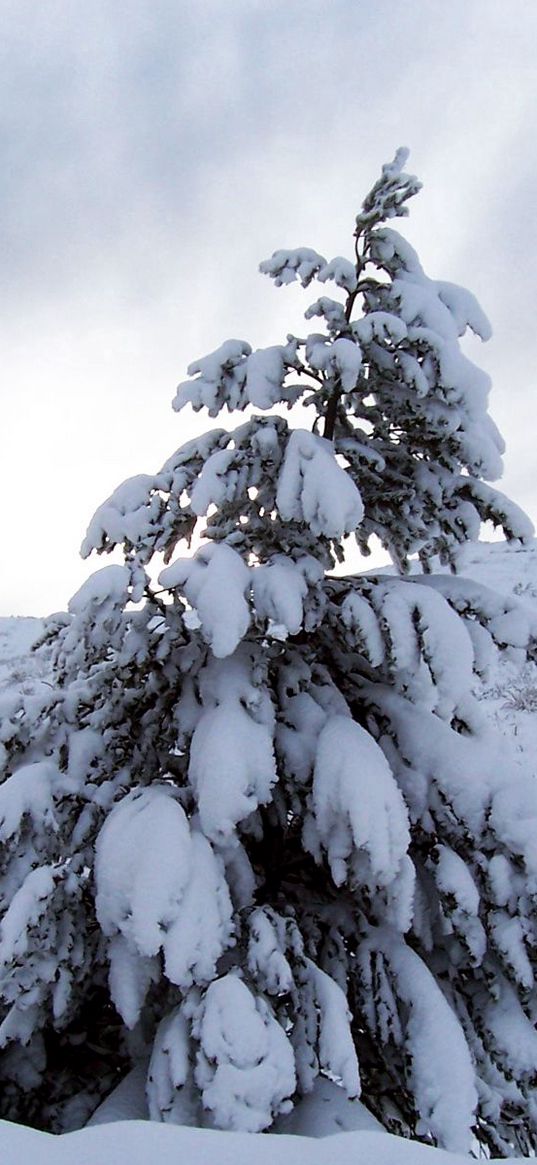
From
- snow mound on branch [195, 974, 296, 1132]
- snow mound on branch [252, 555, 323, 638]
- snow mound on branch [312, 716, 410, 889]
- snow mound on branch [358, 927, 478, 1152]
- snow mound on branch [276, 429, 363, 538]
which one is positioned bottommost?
snow mound on branch [358, 927, 478, 1152]

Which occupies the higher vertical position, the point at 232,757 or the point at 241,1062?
the point at 232,757

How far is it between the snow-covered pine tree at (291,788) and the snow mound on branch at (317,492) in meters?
0.01

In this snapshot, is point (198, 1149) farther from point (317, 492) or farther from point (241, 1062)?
point (317, 492)

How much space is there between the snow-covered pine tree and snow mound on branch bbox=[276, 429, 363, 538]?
0.01 m

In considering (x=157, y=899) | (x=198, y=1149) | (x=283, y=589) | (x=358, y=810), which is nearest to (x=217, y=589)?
(x=283, y=589)

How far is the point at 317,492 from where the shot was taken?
10.1 feet

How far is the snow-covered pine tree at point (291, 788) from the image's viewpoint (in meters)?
2.69

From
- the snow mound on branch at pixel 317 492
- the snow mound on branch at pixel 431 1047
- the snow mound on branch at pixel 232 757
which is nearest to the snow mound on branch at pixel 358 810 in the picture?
the snow mound on branch at pixel 232 757

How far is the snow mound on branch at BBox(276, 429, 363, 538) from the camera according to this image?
3.04 meters

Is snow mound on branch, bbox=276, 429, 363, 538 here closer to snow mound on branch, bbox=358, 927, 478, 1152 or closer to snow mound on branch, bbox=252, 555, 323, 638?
snow mound on branch, bbox=252, 555, 323, 638

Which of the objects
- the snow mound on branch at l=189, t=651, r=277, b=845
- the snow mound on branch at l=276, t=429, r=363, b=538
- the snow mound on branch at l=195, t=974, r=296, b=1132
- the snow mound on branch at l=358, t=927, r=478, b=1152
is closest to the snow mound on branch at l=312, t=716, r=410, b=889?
the snow mound on branch at l=189, t=651, r=277, b=845

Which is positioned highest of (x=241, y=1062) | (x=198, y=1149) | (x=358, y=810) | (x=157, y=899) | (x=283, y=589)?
(x=283, y=589)

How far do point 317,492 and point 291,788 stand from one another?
1.22m

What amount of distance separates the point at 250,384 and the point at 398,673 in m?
1.40
